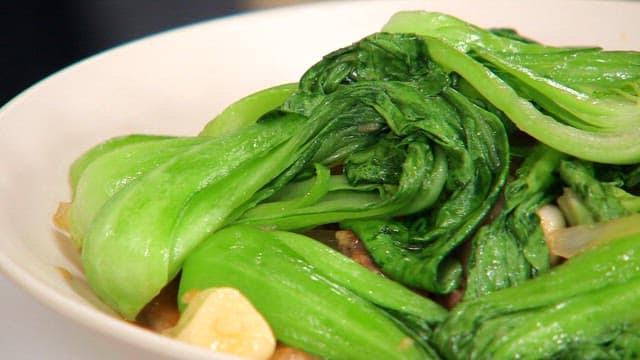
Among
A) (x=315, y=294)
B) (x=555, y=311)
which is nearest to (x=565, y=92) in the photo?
(x=555, y=311)

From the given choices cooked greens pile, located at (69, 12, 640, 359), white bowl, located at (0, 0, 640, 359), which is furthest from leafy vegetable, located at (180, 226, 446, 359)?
white bowl, located at (0, 0, 640, 359)

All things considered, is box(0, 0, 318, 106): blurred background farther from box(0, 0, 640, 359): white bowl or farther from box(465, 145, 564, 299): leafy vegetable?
box(465, 145, 564, 299): leafy vegetable

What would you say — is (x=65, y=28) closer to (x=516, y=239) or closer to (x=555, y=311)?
(x=516, y=239)

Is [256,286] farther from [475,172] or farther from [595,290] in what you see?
[595,290]

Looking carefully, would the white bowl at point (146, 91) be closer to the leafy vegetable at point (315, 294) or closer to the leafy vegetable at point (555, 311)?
the leafy vegetable at point (315, 294)

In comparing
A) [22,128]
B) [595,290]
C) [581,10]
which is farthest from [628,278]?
[581,10]

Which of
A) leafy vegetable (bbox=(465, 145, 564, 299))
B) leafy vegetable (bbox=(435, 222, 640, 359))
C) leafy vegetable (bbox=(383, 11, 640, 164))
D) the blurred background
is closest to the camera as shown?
leafy vegetable (bbox=(435, 222, 640, 359))

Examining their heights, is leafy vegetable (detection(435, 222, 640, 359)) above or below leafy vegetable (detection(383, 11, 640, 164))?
below
